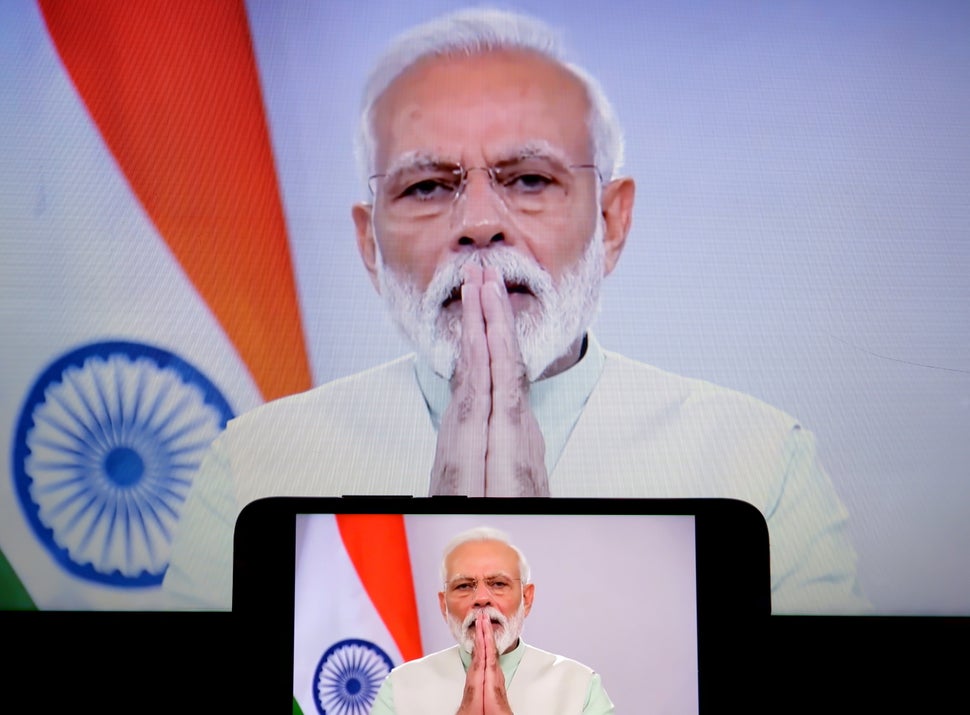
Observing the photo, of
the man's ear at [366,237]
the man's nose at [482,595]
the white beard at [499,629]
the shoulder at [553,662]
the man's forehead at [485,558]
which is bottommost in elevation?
the shoulder at [553,662]

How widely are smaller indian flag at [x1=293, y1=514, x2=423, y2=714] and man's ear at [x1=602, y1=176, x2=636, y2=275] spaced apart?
67 cm

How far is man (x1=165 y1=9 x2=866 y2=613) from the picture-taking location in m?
1.36

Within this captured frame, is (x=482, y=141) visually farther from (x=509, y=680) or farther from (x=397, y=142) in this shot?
(x=509, y=680)

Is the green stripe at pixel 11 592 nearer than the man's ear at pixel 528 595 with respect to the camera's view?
No

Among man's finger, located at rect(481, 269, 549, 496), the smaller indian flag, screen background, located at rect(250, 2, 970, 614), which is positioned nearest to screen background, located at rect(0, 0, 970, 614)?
screen background, located at rect(250, 2, 970, 614)

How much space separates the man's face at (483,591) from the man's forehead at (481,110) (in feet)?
2.28

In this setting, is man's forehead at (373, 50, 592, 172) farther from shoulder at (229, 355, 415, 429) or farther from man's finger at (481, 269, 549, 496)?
shoulder at (229, 355, 415, 429)

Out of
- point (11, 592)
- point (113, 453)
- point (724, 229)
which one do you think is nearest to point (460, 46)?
point (724, 229)

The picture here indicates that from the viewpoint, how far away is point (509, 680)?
0.86 m

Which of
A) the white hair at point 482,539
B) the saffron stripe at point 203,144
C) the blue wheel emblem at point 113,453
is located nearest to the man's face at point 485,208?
the saffron stripe at point 203,144

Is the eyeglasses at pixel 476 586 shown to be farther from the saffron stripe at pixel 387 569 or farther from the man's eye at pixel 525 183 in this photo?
the man's eye at pixel 525 183

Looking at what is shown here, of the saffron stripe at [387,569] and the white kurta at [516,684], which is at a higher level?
the saffron stripe at [387,569]

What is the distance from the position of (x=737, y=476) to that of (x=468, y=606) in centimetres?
60

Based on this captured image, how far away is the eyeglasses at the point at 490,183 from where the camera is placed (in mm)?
1410
